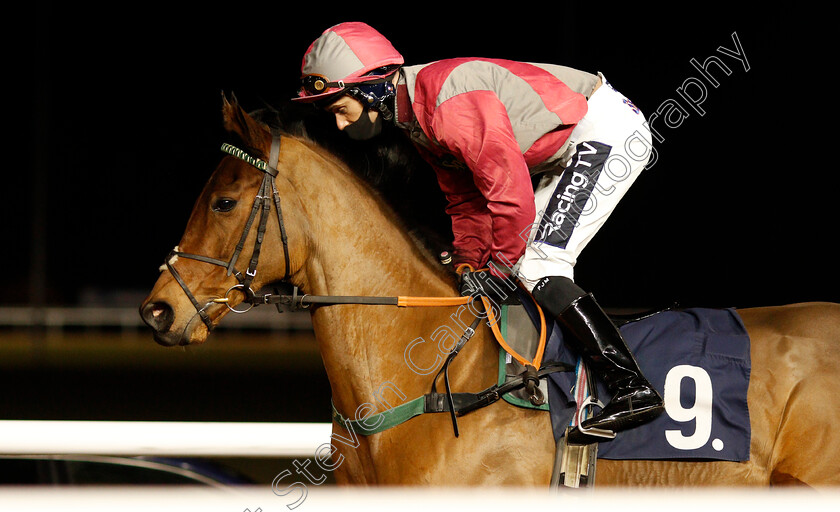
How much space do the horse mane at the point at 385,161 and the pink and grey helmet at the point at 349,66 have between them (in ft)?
0.26

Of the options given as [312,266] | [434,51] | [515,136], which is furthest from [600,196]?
[434,51]

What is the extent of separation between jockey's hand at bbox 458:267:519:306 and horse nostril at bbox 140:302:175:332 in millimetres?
740

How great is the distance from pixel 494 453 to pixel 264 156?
0.93 m

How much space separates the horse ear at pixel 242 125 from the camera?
1864mm

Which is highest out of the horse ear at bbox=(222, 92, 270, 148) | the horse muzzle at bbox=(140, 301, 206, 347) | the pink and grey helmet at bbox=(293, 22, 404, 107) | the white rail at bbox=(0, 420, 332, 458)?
the pink and grey helmet at bbox=(293, 22, 404, 107)

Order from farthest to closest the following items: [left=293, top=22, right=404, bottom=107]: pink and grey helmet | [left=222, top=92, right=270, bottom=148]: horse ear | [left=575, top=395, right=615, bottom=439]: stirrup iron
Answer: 1. [left=293, top=22, right=404, bottom=107]: pink and grey helmet
2. [left=222, top=92, right=270, bottom=148]: horse ear
3. [left=575, top=395, right=615, bottom=439]: stirrup iron

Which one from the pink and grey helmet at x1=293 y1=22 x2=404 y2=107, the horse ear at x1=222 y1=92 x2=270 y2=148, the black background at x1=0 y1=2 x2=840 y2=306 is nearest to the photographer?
the horse ear at x1=222 y1=92 x2=270 y2=148

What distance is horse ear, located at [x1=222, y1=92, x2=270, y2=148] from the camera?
1.86 metres

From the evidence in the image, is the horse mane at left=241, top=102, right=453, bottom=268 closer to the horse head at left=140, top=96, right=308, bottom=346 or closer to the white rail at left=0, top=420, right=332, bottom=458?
the horse head at left=140, top=96, right=308, bottom=346

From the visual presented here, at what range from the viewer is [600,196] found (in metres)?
2.07

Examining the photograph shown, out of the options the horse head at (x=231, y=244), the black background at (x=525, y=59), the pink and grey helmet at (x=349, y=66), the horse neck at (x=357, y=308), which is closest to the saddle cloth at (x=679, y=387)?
the horse neck at (x=357, y=308)

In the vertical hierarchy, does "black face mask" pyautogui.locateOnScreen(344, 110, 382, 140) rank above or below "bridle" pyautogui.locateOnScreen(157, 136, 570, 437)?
above

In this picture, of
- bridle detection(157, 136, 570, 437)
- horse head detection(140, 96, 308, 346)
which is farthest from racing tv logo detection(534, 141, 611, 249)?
horse head detection(140, 96, 308, 346)

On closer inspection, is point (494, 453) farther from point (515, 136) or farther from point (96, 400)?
point (96, 400)
